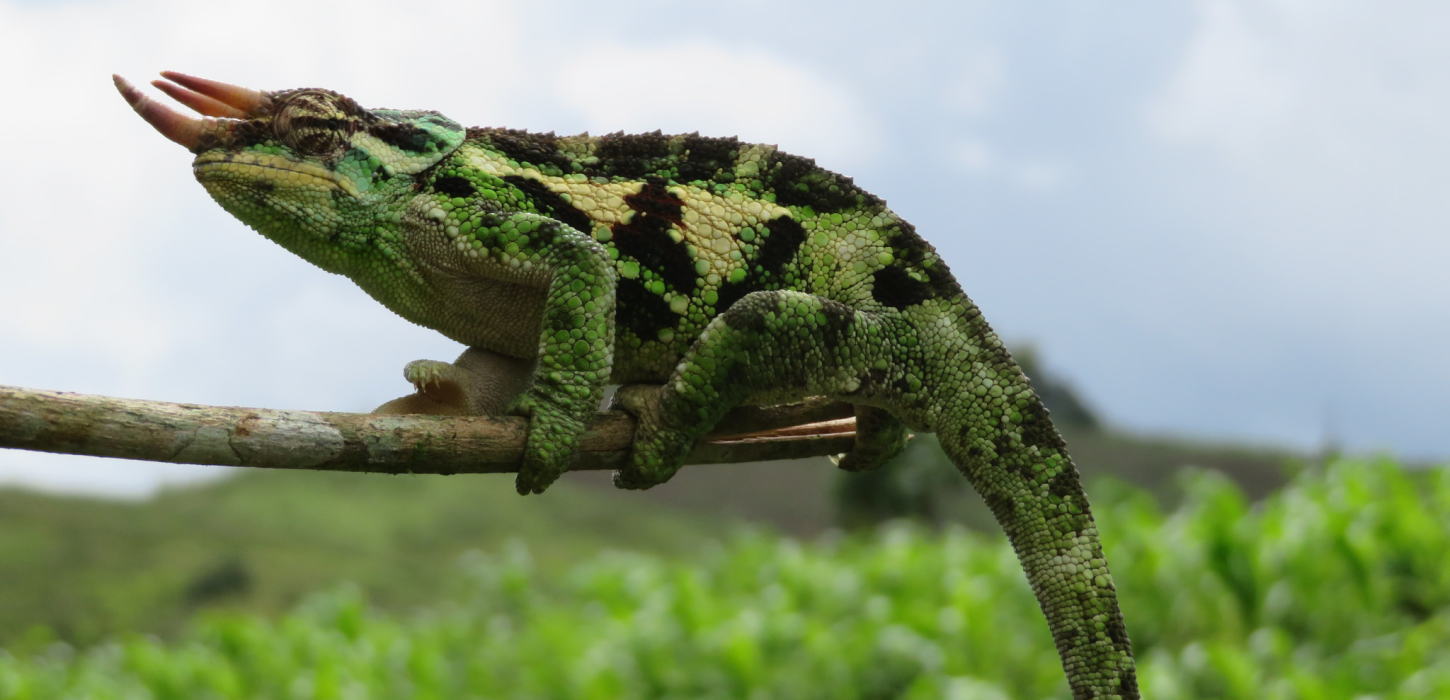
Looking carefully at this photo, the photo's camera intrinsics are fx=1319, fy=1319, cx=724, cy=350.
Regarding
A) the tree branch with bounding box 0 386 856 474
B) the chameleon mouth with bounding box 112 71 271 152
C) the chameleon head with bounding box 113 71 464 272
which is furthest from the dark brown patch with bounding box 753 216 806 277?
the chameleon mouth with bounding box 112 71 271 152

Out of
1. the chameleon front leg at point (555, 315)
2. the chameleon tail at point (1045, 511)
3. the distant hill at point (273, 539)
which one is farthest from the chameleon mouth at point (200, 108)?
the distant hill at point (273, 539)

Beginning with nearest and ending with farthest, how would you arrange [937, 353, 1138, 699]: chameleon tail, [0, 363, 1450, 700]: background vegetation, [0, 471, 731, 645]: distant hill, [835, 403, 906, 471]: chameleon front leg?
[937, 353, 1138, 699]: chameleon tail
[835, 403, 906, 471]: chameleon front leg
[0, 363, 1450, 700]: background vegetation
[0, 471, 731, 645]: distant hill

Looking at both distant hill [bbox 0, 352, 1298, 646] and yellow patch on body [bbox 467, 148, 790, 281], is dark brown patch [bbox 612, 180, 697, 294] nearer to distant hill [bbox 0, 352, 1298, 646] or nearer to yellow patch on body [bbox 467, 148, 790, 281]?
yellow patch on body [bbox 467, 148, 790, 281]

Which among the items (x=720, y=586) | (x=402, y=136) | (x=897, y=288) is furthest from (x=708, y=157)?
(x=720, y=586)

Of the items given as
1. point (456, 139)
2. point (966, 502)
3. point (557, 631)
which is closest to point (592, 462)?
point (456, 139)

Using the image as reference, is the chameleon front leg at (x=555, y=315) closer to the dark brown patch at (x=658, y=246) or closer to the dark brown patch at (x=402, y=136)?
the dark brown patch at (x=658, y=246)
